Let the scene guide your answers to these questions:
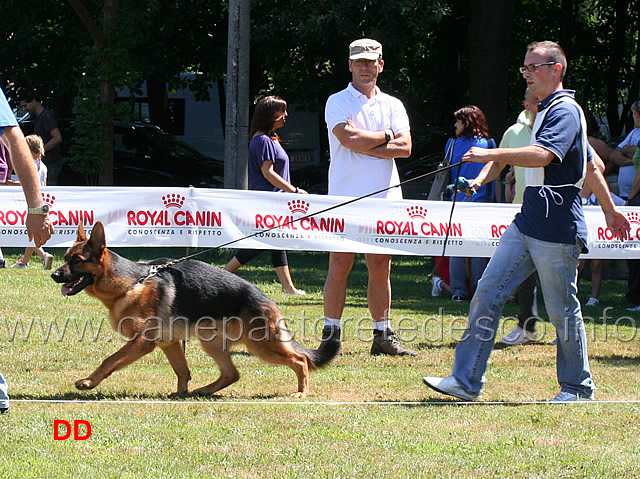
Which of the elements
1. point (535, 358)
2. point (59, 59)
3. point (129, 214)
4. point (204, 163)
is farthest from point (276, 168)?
point (59, 59)

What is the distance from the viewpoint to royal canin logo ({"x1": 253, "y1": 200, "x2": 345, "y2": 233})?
338 inches

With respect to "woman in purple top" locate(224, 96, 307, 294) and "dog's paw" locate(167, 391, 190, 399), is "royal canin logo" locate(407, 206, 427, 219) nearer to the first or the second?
"woman in purple top" locate(224, 96, 307, 294)

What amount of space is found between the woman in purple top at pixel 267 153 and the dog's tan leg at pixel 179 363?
356 centimetres

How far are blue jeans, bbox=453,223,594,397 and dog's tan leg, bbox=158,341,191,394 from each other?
1713 millimetres

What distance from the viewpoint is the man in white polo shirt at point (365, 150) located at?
669cm

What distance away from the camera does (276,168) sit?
927cm

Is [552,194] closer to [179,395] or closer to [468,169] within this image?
[179,395]

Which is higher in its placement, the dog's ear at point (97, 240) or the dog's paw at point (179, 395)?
the dog's ear at point (97, 240)

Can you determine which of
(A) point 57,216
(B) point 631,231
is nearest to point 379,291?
(B) point 631,231

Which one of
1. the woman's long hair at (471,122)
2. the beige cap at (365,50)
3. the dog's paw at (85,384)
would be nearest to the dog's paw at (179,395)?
the dog's paw at (85,384)

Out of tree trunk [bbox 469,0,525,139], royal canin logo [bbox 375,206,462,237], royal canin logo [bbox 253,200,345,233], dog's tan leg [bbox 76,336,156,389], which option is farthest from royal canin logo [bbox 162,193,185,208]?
tree trunk [bbox 469,0,525,139]

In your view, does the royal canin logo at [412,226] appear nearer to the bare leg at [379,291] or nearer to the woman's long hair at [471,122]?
the woman's long hair at [471,122]

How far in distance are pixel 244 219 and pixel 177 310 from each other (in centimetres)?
338
